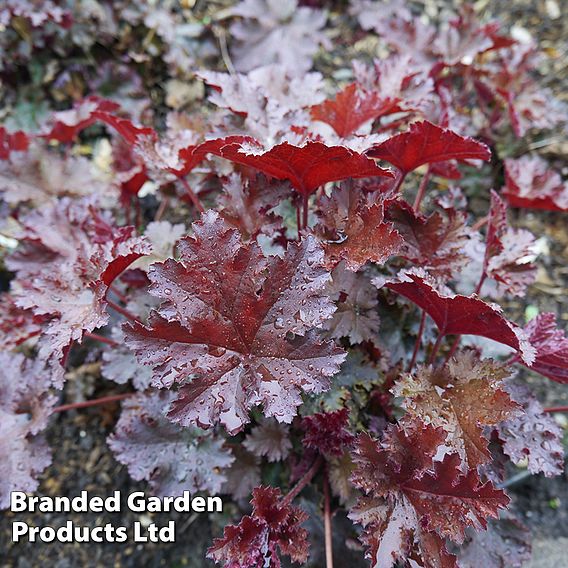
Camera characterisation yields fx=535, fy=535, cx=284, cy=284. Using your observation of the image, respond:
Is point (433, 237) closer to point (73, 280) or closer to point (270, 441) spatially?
point (270, 441)

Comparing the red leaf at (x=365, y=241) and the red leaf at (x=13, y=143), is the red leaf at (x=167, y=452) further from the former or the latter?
the red leaf at (x=13, y=143)

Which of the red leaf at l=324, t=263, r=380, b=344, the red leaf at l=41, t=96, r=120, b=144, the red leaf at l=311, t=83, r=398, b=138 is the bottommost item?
the red leaf at l=324, t=263, r=380, b=344

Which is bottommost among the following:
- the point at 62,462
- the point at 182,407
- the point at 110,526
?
the point at 110,526

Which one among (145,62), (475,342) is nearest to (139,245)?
(475,342)

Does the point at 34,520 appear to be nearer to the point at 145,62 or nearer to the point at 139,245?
the point at 139,245

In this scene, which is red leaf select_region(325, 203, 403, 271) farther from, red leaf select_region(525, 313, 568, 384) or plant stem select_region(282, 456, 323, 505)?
plant stem select_region(282, 456, 323, 505)

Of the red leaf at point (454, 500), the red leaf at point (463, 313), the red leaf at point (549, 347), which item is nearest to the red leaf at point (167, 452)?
the red leaf at point (454, 500)

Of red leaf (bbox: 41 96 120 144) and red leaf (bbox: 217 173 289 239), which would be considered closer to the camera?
red leaf (bbox: 217 173 289 239)

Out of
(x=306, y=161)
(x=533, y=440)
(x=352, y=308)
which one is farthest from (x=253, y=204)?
(x=533, y=440)

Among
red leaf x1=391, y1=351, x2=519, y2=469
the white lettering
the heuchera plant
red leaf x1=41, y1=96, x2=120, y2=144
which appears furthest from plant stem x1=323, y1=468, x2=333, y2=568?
red leaf x1=41, y1=96, x2=120, y2=144
